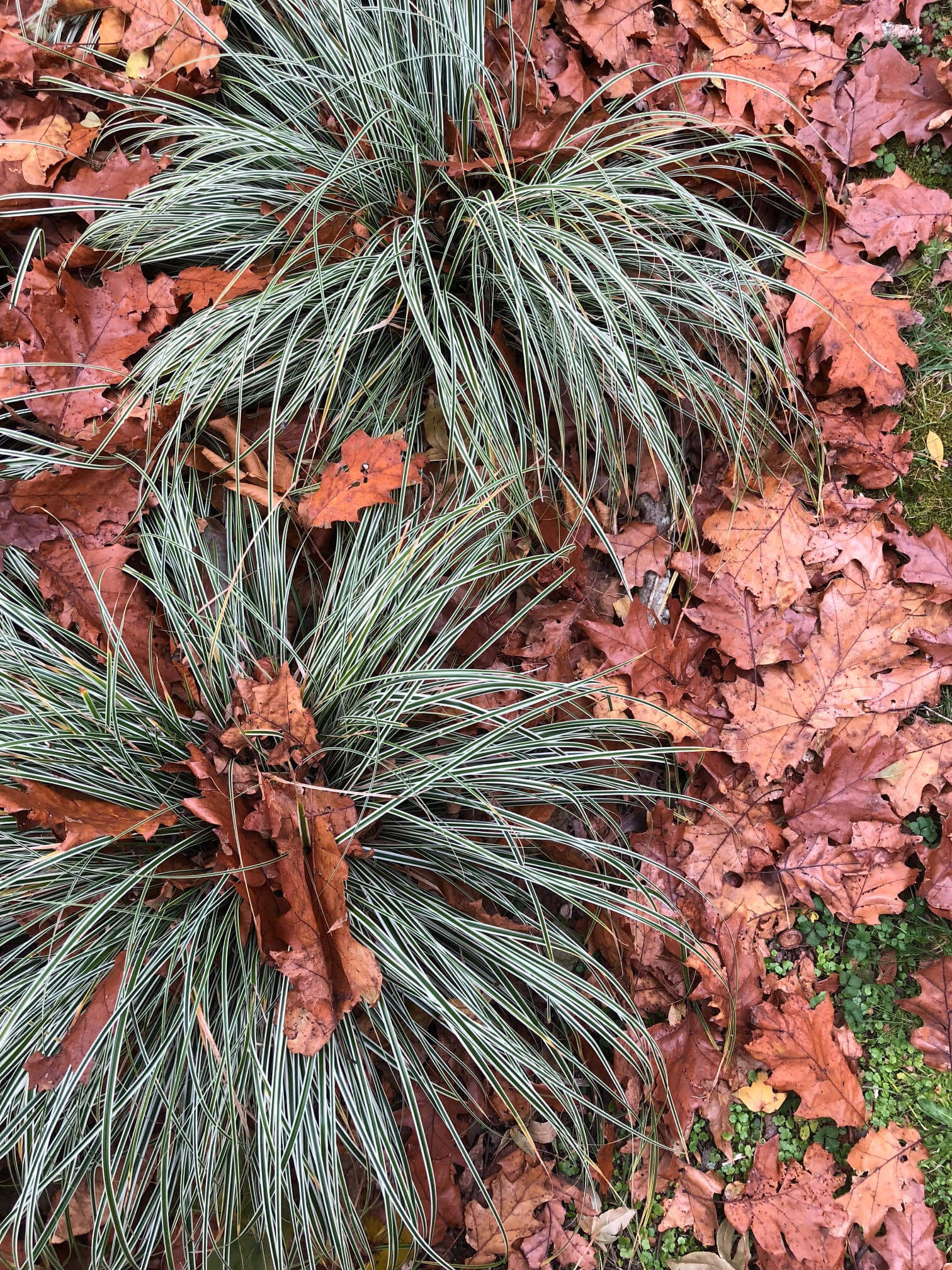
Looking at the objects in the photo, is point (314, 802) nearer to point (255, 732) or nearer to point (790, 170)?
point (255, 732)

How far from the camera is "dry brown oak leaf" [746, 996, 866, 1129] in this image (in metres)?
1.97

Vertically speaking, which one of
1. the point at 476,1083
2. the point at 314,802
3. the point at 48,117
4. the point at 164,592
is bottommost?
the point at 476,1083

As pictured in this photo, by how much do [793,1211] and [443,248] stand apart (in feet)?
8.55

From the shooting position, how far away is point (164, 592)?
194 centimetres

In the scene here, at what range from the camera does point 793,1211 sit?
1.96 m

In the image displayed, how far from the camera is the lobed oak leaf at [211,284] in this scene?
2107mm

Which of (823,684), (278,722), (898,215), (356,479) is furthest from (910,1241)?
(898,215)

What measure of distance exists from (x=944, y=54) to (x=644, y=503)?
155 centimetres

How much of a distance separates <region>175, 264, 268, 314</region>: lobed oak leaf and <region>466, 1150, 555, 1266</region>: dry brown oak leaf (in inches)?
92.4

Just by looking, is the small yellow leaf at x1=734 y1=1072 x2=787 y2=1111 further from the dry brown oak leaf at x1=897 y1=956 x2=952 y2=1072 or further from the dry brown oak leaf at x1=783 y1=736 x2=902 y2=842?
the dry brown oak leaf at x1=783 y1=736 x2=902 y2=842

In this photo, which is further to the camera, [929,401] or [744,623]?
[929,401]

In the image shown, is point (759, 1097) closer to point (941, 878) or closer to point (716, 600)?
point (941, 878)

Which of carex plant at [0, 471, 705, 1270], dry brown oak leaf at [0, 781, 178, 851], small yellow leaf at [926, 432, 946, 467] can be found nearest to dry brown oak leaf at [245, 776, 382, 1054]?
carex plant at [0, 471, 705, 1270]

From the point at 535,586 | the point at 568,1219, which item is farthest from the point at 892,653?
the point at 568,1219
